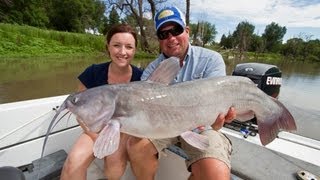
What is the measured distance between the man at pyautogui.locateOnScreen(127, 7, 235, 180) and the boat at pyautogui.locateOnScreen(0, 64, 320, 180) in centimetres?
26

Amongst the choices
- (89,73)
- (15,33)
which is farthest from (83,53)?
(89,73)

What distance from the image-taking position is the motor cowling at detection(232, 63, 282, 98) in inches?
126

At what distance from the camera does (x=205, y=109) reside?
1.63 m

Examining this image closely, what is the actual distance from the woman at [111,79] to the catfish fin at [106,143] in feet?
2.09

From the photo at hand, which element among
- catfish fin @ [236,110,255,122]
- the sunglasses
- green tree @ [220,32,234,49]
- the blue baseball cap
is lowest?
green tree @ [220,32,234,49]

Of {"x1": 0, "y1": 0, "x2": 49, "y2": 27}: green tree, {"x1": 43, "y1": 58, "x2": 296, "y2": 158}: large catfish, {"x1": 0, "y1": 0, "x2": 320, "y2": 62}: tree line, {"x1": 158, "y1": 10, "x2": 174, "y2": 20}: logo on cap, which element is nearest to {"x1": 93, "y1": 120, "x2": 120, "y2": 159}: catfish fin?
{"x1": 43, "y1": 58, "x2": 296, "y2": 158}: large catfish

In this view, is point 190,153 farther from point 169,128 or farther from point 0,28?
point 0,28

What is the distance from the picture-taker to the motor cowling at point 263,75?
321 cm

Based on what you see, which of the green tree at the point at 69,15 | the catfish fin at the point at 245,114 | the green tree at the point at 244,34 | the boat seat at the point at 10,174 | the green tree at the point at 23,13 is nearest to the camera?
the boat seat at the point at 10,174

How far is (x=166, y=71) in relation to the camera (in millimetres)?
1586

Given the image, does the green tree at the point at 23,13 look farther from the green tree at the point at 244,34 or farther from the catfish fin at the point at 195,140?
the catfish fin at the point at 195,140

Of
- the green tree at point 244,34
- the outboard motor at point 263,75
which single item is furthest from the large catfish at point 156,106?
the green tree at point 244,34

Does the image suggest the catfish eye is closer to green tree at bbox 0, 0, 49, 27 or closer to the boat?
the boat

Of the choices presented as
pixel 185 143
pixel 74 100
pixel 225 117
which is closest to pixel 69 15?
pixel 185 143
